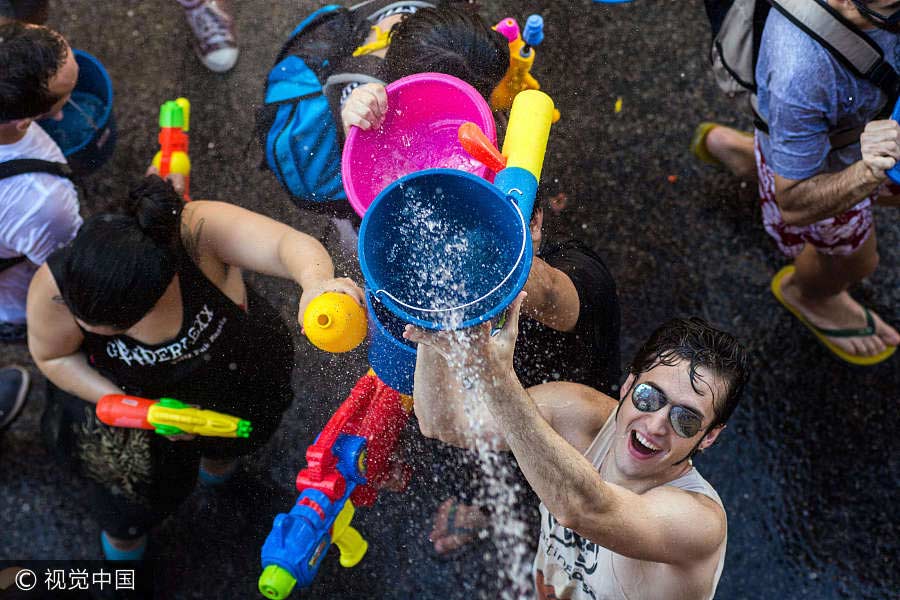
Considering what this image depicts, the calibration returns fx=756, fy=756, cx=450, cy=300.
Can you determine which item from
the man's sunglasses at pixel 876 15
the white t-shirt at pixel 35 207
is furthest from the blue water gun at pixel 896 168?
the white t-shirt at pixel 35 207

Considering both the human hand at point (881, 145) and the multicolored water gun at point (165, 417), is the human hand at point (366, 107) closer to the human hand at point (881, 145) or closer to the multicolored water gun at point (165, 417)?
the multicolored water gun at point (165, 417)

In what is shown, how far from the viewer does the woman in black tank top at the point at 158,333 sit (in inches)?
76.9

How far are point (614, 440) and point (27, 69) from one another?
206 centimetres

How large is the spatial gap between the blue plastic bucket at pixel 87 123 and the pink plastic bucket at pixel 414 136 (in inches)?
58.1

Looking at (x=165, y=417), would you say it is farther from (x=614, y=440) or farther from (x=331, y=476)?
(x=614, y=440)

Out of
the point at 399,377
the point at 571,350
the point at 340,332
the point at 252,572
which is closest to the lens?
the point at 340,332

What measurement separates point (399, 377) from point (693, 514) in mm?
729

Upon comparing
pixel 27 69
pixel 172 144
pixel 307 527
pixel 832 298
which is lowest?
pixel 832 298

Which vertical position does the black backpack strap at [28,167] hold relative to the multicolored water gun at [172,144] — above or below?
above

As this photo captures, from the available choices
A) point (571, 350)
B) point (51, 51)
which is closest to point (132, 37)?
point (51, 51)

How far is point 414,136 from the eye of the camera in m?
2.09

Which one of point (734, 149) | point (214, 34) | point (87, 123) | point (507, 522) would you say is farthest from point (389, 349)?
point (214, 34)

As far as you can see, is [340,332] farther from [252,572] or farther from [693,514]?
[252,572]

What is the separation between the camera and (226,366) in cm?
230
